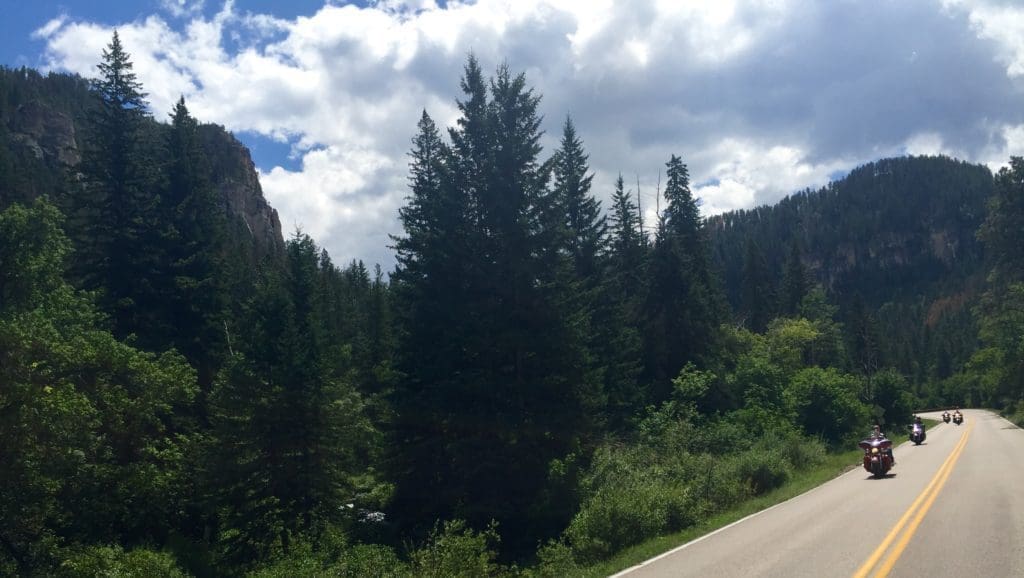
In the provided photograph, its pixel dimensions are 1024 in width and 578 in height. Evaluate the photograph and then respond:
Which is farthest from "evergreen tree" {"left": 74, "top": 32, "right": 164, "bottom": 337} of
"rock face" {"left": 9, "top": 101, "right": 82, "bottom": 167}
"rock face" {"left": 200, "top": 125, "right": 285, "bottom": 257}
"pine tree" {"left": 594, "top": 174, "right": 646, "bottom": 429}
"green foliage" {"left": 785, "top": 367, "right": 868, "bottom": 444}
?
"rock face" {"left": 200, "top": 125, "right": 285, "bottom": 257}

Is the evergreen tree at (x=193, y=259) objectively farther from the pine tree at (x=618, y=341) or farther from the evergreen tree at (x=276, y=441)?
the pine tree at (x=618, y=341)

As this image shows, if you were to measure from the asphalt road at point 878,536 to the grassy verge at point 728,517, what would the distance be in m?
0.45

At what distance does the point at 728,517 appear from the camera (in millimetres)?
16266

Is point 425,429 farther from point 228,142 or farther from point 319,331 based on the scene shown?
point 228,142

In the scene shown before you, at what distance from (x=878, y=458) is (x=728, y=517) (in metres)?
8.38

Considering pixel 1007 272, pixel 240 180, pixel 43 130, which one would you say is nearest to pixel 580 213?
pixel 1007 272

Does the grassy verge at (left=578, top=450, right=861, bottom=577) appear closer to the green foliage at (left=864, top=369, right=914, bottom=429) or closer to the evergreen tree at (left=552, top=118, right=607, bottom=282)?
the evergreen tree at (left=552, top=118, right=607, bottom=282)

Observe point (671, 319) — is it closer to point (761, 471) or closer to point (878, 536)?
point (761, 471)

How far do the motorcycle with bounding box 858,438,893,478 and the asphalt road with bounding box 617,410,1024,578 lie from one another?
6.54 ft

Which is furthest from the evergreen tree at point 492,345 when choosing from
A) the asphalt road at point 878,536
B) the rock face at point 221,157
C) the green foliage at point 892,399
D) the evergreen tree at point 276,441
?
the rock face at point 221,157

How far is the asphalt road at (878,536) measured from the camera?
9328mm

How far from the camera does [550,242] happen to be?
24.2 meters

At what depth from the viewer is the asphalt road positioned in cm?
933

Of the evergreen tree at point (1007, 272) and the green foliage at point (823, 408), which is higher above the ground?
the evergreen tree at point (1007, 272)
